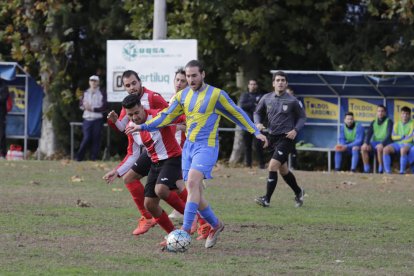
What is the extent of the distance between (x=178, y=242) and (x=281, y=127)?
5510 millimetres

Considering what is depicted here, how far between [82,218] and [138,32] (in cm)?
1426

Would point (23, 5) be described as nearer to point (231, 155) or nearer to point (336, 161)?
point (231, 155)

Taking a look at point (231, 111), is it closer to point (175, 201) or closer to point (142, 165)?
point (175, 201)

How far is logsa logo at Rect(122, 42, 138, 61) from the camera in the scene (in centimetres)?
2388

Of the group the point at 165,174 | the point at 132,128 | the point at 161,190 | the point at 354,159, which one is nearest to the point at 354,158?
the point at 354,159

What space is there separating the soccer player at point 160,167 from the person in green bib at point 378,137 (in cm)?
1233

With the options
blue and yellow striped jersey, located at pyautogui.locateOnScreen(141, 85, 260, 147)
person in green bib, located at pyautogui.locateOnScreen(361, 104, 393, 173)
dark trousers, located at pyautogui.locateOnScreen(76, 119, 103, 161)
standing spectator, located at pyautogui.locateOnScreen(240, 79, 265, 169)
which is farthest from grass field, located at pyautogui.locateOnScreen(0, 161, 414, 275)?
dark trousers, located at pyautogui.locateOnScreen(76, 119, 103, 161)

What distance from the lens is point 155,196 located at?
11.2m

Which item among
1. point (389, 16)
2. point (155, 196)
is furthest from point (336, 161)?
point (155, 196)

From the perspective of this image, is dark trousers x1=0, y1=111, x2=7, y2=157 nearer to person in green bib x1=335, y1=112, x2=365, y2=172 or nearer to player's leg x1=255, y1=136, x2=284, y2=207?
person in green bib x1=335, y1=112, x2=365, y2=172

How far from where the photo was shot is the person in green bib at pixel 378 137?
23141 mm

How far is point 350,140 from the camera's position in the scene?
2419cm

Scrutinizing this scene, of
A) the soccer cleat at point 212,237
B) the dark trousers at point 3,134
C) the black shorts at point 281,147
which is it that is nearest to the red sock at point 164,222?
the soccer cleat at point 212,237

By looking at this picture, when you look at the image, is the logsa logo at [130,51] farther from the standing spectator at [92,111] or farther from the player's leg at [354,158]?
the player's leg at [354,158]
